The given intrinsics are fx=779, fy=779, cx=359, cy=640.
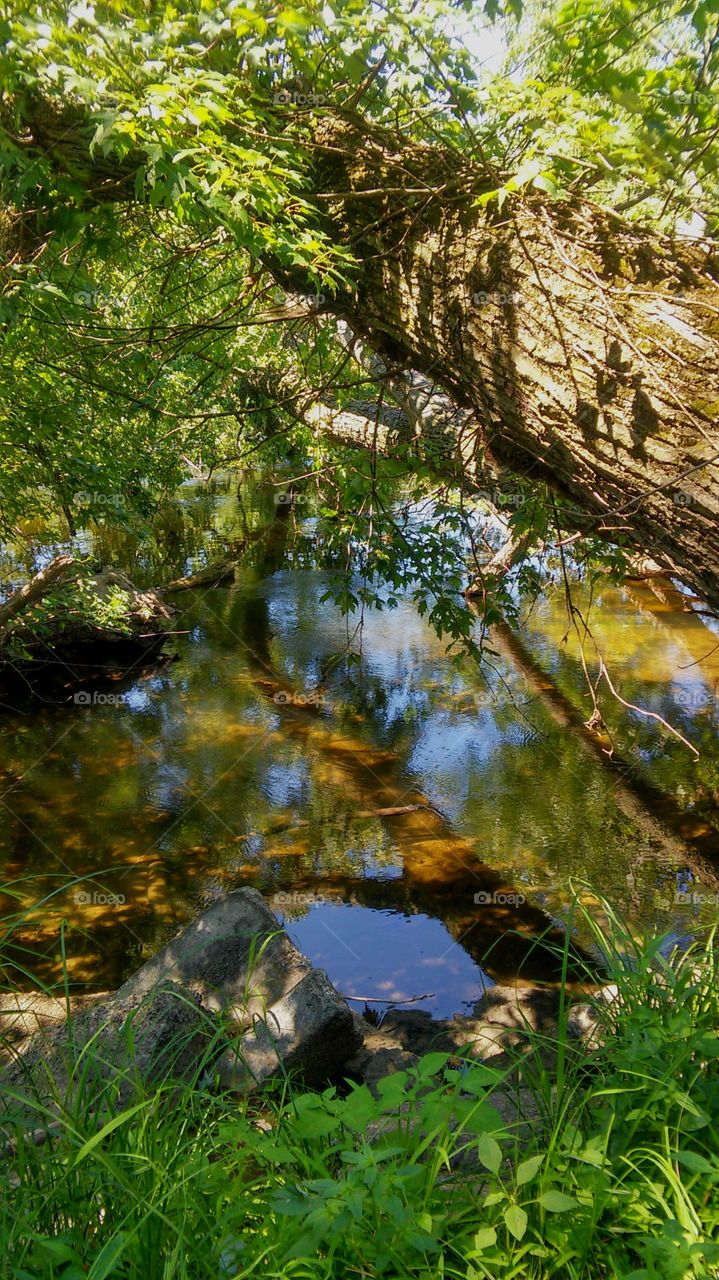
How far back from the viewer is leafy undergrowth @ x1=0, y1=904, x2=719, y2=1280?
1.38m

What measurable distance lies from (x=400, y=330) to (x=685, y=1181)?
310 cm

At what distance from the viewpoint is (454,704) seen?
788 cm

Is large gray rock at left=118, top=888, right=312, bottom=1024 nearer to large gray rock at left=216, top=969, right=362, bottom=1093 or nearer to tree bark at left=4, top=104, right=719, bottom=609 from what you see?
large gray rock at left=216, top=969, right=362, bottom=1093

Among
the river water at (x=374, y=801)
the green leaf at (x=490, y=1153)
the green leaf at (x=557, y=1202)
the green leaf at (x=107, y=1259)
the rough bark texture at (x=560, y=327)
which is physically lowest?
the river water at (x=374, y=801)

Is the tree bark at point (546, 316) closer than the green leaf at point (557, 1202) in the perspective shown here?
No

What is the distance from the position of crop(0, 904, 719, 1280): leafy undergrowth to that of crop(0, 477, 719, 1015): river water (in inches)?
42.7

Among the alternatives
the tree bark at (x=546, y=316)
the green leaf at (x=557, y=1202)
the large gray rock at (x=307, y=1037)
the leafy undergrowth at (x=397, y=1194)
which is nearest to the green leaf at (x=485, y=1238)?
the leafy undergrowth at (x=397, y=1194)

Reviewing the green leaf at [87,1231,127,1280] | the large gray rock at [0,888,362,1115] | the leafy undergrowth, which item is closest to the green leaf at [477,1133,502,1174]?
the leafy undergrowth

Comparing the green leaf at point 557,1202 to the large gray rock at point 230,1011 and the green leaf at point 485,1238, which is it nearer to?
the green leaf at point 485,1238

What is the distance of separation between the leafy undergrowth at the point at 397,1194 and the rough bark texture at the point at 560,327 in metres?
1.54

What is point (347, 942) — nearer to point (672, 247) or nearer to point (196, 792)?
point (196, 792)

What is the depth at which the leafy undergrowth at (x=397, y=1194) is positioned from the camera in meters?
1.38

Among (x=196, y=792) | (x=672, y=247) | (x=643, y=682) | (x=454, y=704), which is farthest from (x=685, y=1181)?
(x=643, y=682)

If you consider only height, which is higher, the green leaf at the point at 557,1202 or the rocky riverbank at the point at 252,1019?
the green leaf at the point at 557,1202
